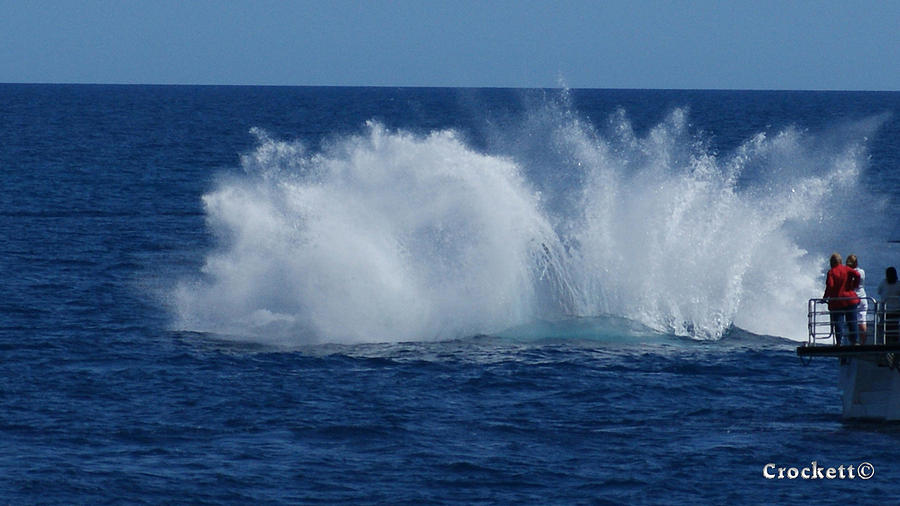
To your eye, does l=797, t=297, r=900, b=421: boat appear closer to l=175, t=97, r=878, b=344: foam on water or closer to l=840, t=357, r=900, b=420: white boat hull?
l=840, t=357, r=900, b=420: white boat hull

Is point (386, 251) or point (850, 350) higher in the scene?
point (386, 251)

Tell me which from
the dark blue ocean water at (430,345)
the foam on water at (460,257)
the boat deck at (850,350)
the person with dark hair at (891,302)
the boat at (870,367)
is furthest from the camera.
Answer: the foam on water at (460,257)

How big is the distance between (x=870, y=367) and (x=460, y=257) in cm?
1333

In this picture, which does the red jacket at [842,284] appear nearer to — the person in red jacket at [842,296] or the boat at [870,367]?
the person in red jacket at [842,296]

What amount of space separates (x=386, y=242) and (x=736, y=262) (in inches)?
365

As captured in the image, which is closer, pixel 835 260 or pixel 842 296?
pixel 835 260

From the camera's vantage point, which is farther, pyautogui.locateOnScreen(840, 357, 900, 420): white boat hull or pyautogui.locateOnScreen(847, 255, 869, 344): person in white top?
pyautogui.locateOnScreen(840, 357, 900, 420): white boat hull

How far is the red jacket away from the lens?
→ 27125mm

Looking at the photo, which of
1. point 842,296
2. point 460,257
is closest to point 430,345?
point 460,257

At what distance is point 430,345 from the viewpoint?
117 feet

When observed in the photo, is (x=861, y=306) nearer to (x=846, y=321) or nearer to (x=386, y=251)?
(x=846, y=321)

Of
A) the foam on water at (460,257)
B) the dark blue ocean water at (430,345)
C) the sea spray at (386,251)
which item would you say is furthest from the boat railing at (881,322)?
the sea spray at (386,251)

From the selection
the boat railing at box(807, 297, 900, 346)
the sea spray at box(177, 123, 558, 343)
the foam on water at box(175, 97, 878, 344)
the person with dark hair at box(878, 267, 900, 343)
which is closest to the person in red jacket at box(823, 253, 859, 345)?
the boat railing at box(807, 297, 900, 346)

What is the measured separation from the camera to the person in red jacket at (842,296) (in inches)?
1063
